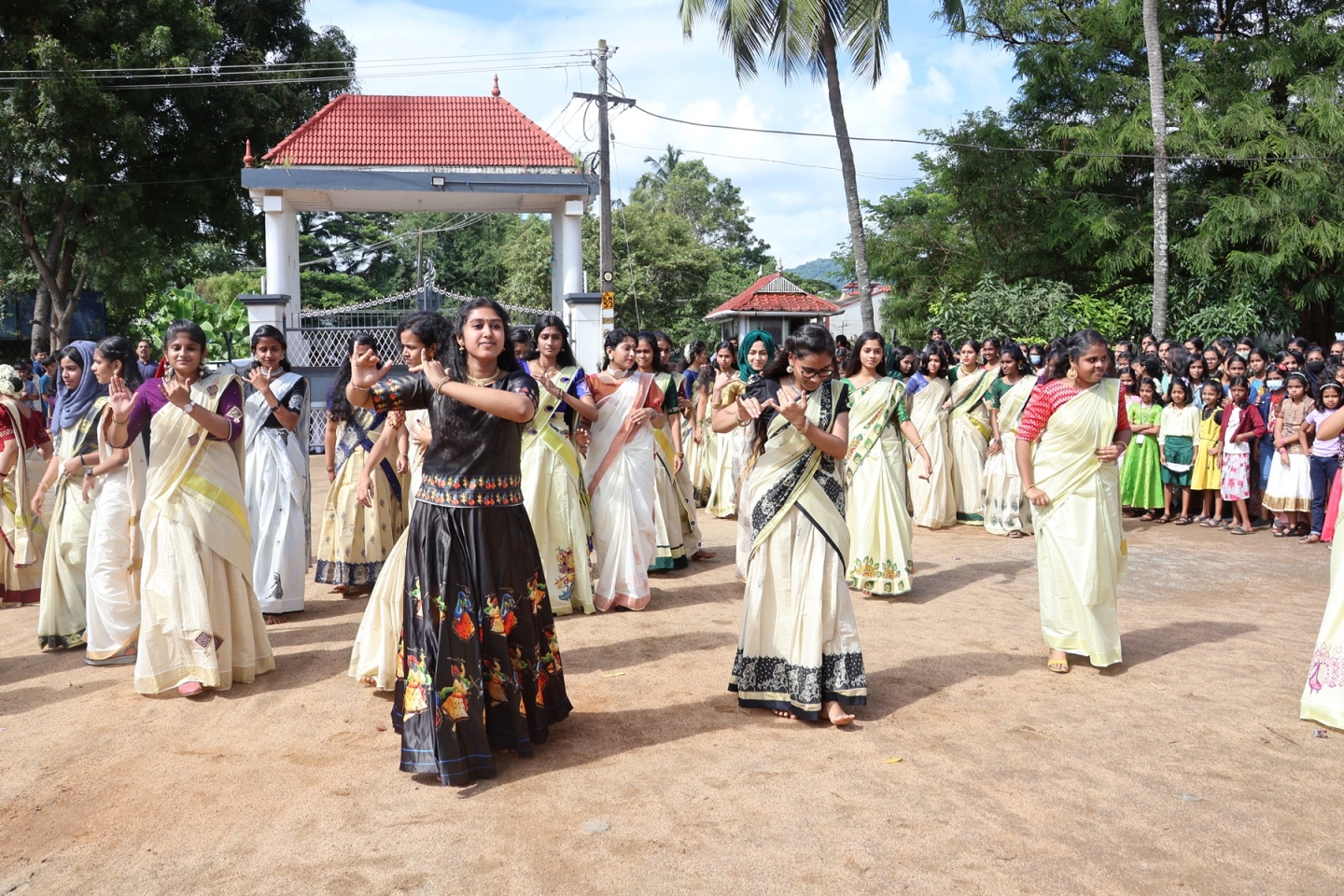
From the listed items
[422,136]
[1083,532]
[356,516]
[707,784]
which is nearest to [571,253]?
[422,136]

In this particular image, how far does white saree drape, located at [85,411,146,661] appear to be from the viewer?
220 inches

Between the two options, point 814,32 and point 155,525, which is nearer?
point 155,525

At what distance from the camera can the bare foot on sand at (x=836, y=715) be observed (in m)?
4.64

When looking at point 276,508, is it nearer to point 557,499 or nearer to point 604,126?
point 557,499

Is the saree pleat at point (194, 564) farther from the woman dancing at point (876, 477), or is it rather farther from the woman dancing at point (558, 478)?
the woman dancing at point (876, 477)

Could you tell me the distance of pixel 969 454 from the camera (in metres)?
10.9

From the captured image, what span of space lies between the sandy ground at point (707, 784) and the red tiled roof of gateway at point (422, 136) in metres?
13.7

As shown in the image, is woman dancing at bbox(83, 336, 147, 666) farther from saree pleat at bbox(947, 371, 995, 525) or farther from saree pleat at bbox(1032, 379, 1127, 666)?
saree pleat at bbox(947, 371, 995, 525)

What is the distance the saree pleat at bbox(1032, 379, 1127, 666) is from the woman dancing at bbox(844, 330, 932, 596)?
1.66 m

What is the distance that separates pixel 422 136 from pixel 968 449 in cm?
1233

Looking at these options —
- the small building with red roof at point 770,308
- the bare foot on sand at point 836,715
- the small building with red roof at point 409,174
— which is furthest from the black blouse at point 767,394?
the small building with red roof at point 770,308

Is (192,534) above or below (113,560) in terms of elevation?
above

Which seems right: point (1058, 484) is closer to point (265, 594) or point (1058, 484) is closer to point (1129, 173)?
point (265, 594)

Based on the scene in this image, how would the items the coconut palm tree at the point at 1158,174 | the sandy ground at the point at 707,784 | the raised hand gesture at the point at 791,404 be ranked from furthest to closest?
the coconut palm tree at the point at 1158,174
the raised hand gesture at the point at 791,404
the sandy ground at the point at 707,784
